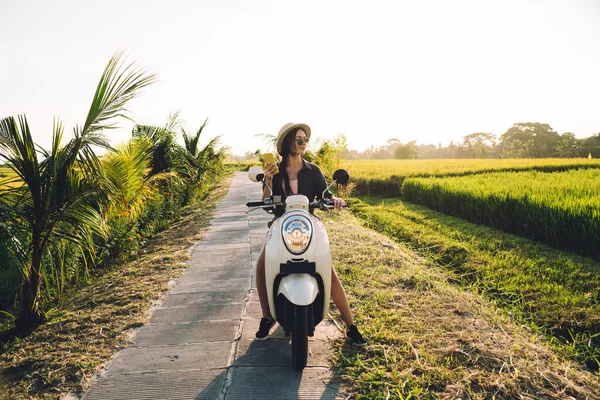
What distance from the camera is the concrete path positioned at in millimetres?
2529

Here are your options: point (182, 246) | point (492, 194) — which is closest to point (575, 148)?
point (492, 194)

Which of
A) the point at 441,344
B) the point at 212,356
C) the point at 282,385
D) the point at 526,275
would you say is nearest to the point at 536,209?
the point at 526,275

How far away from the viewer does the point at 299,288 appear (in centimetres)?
251

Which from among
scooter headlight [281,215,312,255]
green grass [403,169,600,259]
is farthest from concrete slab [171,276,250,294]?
green grass [403,169,600,259]

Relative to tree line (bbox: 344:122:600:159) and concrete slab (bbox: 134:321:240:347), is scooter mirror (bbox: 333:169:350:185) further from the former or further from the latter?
tree line (bbox: 344:122:600:159)

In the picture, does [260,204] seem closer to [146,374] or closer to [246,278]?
[146,374]

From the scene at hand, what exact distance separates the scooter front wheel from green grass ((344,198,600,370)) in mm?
2165

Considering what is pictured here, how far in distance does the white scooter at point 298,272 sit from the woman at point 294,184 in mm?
253

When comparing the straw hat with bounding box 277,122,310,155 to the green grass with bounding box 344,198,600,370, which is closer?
the straw hat with bounding box 277,122,310,155

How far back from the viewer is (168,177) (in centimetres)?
1035

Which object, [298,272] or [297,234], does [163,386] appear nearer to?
[298,272]

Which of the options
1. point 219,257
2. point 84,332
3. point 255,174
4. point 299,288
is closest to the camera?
point 299,288

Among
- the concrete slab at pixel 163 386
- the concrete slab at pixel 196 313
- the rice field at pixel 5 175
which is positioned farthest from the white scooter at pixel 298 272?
the rice field at pixel 5 175

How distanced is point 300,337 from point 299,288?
0.31 meters
